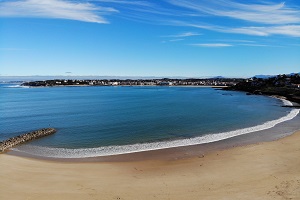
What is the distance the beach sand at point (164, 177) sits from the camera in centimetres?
1586

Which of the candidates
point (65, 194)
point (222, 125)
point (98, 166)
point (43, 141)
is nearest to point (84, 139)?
point (43, 141)

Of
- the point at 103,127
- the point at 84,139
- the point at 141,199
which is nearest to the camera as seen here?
the point at 141,199

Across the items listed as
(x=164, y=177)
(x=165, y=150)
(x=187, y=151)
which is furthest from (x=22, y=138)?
(x=164, y=177)

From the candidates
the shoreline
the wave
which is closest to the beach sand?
the shoreline

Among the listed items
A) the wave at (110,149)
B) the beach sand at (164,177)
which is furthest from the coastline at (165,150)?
the beach sand at (164,177)

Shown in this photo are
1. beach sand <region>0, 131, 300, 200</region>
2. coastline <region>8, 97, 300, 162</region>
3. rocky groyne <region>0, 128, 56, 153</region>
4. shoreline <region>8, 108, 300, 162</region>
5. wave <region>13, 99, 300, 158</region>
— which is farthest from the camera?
rocky groyne <region>0, 128, 56, 153</region>

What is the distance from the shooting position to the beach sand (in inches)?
624

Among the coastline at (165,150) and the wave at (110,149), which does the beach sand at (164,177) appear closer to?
the coastline at (165,150)

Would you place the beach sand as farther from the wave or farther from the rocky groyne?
the rocky groyne

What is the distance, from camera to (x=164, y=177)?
19.1m

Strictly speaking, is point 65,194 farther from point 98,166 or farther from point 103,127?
point 103,127

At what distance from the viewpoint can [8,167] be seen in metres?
21.3

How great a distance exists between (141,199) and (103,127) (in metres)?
23.9

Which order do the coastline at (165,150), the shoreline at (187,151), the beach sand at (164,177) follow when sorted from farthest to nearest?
1. the coastline at (165,150)
2. the shoreline at (187,151)
3. the beach sand at (164,177)
